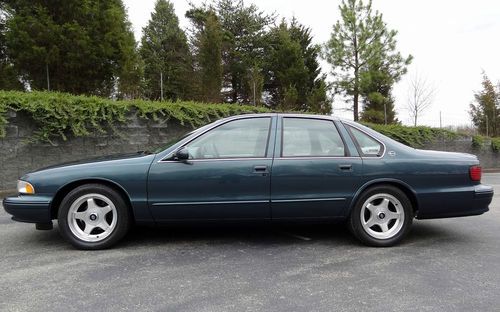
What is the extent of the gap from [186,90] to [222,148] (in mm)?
25843

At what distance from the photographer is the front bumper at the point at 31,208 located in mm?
4160

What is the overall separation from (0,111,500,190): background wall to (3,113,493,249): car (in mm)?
4638

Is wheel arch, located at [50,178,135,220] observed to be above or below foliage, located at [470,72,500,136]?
below

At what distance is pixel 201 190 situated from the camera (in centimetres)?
423

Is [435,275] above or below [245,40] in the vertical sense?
below

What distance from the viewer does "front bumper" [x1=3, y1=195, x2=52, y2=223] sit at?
13.6 feet

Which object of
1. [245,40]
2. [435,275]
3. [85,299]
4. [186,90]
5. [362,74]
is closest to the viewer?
[85,299]

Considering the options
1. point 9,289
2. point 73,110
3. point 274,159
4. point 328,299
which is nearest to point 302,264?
point 328,299

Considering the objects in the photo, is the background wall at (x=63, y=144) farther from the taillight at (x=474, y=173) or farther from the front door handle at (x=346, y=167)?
the taillight at (x=474, y=173)

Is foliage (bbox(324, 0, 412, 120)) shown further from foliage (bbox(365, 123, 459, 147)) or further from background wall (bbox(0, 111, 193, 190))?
background wall (bbox(0, 111, 193, 190))

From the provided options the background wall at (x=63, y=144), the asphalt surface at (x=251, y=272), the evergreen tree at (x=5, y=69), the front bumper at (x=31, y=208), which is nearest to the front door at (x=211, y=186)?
the asphalt surface at (x=251, y=272)

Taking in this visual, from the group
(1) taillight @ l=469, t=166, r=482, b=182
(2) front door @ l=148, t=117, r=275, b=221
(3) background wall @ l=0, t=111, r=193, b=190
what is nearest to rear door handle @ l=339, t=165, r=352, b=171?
(2) front door @ l=148, t=117, r=275, b=221

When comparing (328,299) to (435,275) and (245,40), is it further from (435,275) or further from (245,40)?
(245,40)

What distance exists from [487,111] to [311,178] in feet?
93.5
